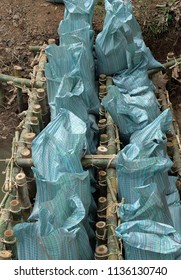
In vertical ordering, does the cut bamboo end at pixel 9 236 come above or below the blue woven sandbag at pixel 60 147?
below

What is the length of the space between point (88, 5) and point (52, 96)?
58.2 inches

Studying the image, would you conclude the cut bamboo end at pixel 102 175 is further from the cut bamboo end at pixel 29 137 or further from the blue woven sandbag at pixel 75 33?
the blue woven sandbag at pixel 75 33

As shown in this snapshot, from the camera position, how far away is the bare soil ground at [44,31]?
6.10 m

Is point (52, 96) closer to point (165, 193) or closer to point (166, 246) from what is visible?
point (165, 193)

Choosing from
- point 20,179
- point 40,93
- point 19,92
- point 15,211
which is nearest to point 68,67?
point 40,93

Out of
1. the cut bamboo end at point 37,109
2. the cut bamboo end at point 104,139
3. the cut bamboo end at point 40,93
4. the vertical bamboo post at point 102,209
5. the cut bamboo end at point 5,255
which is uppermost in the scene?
the cut bamboo end at point 40,93

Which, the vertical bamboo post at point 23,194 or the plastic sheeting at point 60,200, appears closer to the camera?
the plastic sheeting at point 60,200

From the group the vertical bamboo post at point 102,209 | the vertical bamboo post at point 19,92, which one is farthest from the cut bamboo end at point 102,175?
the vertical bamboo post at point 19,92

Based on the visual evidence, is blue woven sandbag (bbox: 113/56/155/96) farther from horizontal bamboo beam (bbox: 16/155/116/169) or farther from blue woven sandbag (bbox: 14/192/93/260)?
blue woven sandbag (bbox: 14/192/93/260)

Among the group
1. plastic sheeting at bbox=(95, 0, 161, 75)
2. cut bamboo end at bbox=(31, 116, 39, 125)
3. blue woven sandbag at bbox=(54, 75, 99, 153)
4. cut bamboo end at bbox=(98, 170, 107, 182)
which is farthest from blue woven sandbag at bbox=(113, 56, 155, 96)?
cut bamboo end at bbox=(98, 170, 107, 182)

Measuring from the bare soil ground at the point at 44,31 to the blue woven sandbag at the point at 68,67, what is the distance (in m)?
1.76

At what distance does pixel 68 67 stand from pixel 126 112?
2.75 ft

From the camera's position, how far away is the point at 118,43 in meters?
4.88

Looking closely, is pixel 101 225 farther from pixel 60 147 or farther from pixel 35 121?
pixel 35 121
